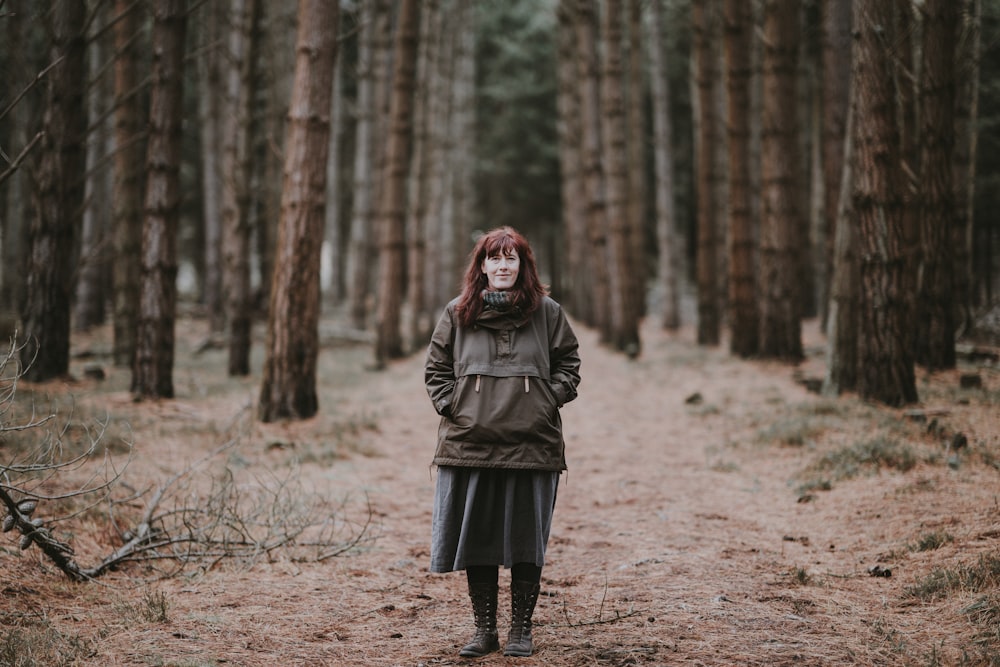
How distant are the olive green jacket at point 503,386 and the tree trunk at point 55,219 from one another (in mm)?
7213

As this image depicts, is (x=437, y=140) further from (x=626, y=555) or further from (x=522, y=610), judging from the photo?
(x=522, y=610)

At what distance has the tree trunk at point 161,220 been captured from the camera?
9.30m

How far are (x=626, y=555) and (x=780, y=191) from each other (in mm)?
9057

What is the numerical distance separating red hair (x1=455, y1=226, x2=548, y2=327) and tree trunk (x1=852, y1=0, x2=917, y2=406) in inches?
228

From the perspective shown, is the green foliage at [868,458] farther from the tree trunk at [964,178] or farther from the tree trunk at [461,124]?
the tree trunk at [461,124]

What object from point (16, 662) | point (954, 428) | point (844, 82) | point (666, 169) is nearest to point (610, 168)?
point (666, 169)

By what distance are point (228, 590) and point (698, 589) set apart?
256 centimetres

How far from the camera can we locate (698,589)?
4.51 m

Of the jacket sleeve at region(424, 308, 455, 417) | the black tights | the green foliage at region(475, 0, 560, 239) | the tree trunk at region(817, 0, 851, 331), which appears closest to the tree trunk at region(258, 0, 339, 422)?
the jacket sleeve at region(424, 308, 455, 417)

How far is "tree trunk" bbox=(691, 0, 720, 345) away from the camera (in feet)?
52.6

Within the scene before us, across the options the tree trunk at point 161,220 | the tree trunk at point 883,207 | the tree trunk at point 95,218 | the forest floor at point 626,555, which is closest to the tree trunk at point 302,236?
the forest floor at point 626,555

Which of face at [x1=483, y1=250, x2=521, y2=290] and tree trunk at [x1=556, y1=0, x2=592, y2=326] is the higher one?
tree trunk at [x1=556, y1=0, x2=592, y2=326]

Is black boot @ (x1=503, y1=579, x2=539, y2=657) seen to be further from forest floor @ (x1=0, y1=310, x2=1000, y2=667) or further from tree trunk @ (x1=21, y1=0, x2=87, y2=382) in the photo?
tree trunk @ (x1=21, y1=0, x2=87, y2=382)

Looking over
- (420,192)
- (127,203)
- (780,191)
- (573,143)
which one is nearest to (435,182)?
(420,192)
